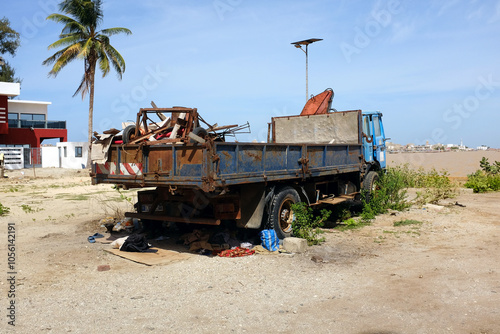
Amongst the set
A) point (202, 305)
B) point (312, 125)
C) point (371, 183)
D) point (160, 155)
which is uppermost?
point (312, 125)

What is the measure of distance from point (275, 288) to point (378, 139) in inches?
293

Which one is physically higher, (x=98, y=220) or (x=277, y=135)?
(x=277, y=135)

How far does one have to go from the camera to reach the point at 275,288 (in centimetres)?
516

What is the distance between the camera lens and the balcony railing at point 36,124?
1340 inches

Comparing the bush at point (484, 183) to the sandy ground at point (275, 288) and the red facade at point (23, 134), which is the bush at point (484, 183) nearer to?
the sandy ground at point (275, 288)

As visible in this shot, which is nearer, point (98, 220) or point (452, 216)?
point (98, 220)

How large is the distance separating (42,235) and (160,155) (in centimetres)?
353

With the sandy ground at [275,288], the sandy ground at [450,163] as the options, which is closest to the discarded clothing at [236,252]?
the sandy ground at [275,288]

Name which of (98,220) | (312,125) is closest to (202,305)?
(98,220)

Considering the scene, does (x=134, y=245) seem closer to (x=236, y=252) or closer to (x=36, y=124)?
(x=236, y=252)

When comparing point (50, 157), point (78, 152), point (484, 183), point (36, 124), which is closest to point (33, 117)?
point (36, 124)

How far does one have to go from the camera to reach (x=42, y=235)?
8234 millimetres

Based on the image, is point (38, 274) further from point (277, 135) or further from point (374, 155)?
point (374, 155)

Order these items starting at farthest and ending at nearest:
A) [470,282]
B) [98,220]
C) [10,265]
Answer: [98,220], [10,265], [470,282]
